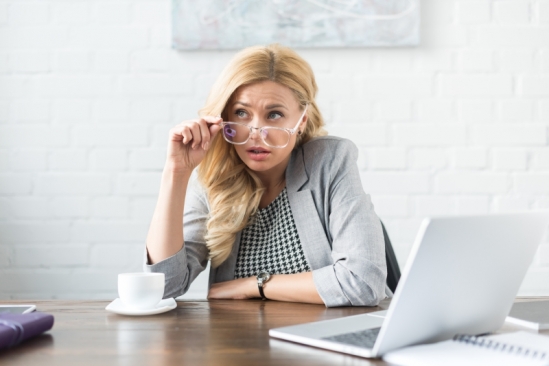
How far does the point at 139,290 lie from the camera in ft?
3.93

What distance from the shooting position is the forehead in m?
1.67

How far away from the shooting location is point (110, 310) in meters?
1.20

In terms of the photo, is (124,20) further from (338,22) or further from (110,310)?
(110,310)

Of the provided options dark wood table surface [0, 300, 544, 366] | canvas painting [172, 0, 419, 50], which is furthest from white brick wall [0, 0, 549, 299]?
dark wood table surface [0, 300, 544, 366]

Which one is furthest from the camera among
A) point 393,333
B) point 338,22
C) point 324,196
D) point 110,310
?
point 338,22

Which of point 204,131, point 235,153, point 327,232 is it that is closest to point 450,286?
point 327,232

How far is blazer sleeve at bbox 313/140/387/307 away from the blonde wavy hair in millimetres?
216

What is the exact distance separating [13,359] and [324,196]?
3.26 feet

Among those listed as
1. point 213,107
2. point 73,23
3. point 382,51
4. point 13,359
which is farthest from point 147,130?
point 13,359

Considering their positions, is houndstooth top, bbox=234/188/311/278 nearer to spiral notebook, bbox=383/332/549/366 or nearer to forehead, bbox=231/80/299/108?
forehead, bbox=231/80/299/108

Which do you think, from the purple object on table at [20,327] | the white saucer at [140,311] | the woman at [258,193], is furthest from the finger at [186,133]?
the purple object on table at [20,327]

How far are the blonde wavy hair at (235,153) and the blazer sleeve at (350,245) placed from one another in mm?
A: 216

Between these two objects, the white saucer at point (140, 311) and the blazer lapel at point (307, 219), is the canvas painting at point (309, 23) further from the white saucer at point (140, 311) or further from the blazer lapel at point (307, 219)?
the white saucer at point (140, 311)

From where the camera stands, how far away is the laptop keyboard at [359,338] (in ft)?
2.85
